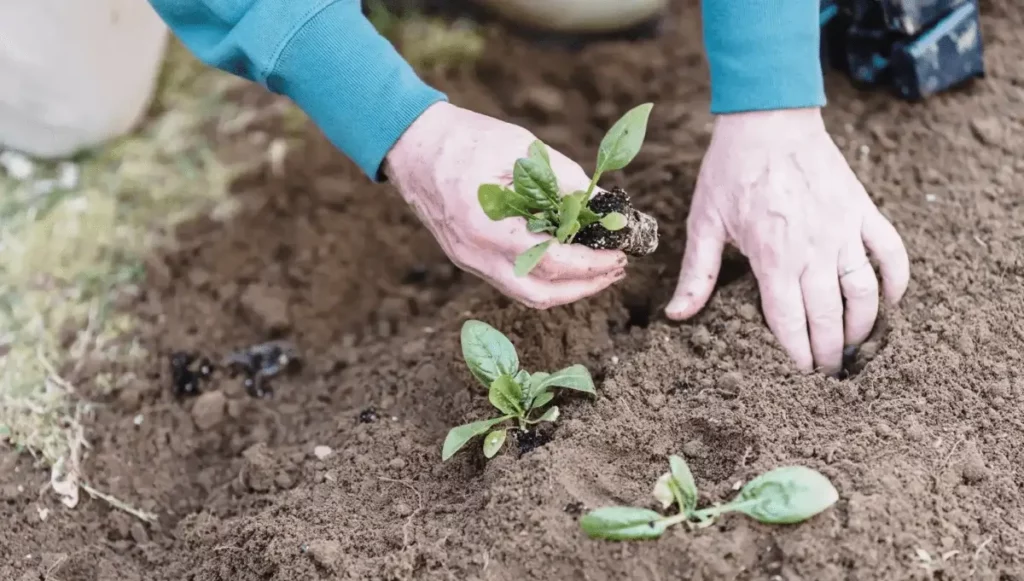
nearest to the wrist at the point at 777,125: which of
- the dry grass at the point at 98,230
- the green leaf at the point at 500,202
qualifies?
the green leaf at the point at 500,202

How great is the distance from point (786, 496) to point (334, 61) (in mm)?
1003

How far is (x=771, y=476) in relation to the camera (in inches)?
50.4

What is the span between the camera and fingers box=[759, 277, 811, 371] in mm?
1569

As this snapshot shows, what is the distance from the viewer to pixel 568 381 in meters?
1.47

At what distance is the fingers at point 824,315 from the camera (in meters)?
1.56

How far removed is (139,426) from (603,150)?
1.12 m

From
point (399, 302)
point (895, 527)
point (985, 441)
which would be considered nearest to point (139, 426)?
point (399, 302)

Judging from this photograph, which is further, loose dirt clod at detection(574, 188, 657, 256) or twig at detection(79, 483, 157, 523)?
twig at detection(79, 483, 157, 523)

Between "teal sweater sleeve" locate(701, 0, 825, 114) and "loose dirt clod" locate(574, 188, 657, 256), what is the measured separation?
326 millimetres

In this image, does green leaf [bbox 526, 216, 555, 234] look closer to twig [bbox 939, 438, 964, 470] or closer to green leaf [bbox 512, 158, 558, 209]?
green leaf [bbox 512, 158, 558, 209]

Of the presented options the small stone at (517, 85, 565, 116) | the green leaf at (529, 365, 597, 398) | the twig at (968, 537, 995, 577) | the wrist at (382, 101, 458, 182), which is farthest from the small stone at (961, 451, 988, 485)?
the small stone at (517, 85, 565, 116)

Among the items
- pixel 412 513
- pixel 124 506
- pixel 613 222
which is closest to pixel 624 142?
pixel 613 222

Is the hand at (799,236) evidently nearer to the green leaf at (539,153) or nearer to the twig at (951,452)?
the twig at (951,452)

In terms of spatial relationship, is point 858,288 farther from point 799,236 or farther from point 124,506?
point 124,506
